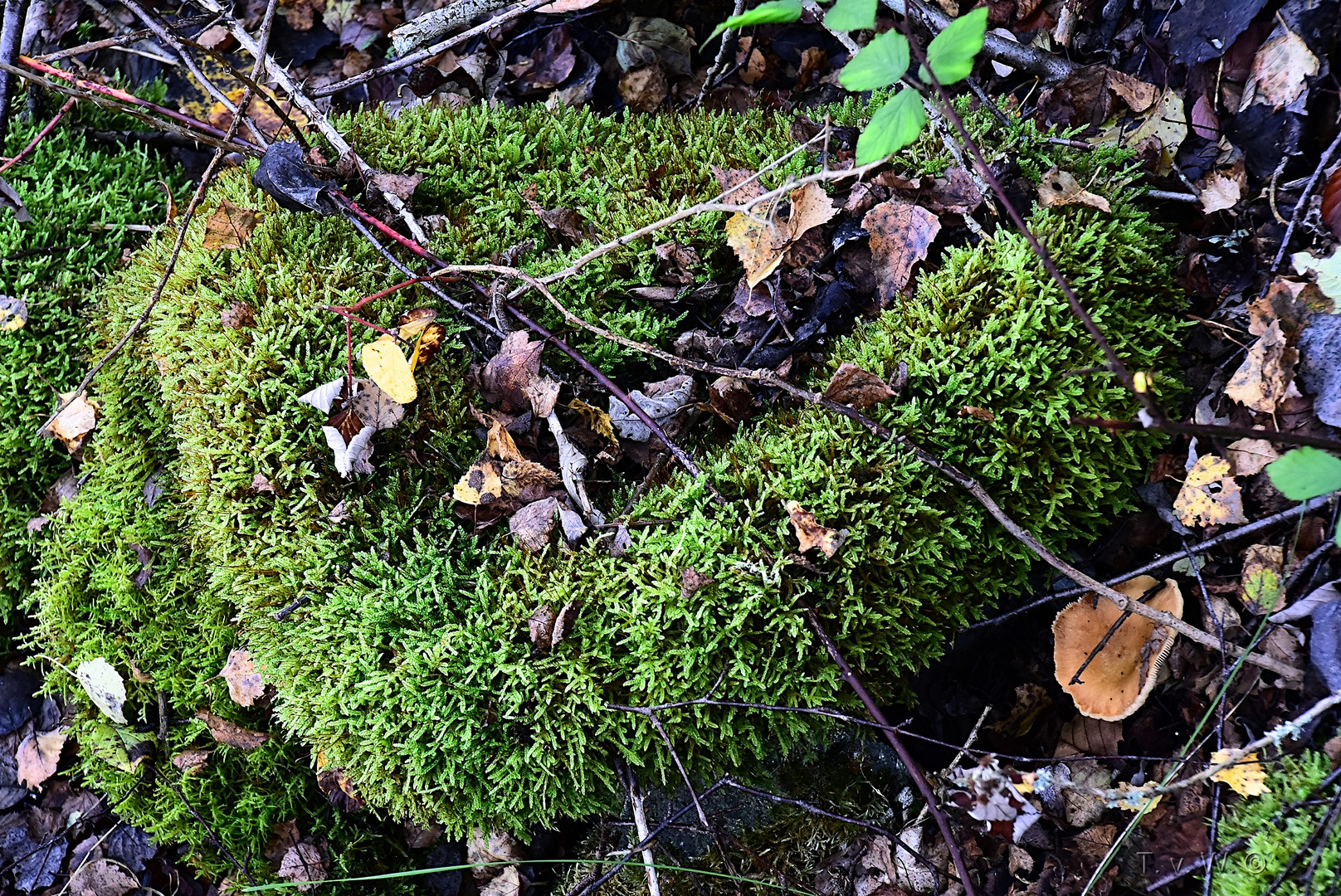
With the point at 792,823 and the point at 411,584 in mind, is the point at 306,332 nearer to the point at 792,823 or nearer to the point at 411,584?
the point at 411,584

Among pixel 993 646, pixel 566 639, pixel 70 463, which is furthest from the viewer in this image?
pixel 70 463

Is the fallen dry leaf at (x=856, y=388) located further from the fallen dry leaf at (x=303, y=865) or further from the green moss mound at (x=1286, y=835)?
the fallen dry leaf at (x=303, y=865)

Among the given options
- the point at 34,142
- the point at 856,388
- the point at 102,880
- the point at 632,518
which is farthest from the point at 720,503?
the point at 34,142

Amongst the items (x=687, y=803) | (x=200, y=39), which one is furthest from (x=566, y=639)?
(x=200, y=39)

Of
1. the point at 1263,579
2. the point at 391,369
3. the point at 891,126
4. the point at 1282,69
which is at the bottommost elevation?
the point at 1263,579

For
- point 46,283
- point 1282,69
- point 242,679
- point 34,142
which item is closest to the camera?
point 1282,69

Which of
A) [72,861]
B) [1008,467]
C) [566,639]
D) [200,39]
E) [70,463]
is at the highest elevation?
[200,39]

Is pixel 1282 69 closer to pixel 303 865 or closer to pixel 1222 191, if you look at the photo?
pixel 1222 191
